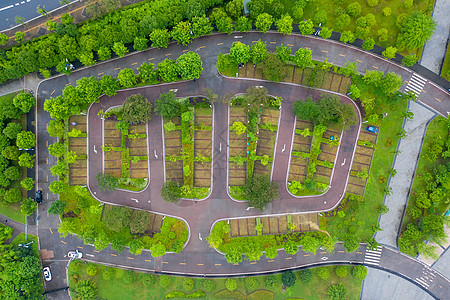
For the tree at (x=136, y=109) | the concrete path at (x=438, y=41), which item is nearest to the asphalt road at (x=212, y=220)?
the concrete path at (x=438, y=41)

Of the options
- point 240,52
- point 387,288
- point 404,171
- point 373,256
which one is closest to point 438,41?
point 404,171

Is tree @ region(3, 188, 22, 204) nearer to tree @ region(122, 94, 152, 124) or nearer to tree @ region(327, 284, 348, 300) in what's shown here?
tree @ region(122, 94, 152, 124)

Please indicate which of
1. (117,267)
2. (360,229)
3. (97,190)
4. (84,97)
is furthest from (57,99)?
(360,229)

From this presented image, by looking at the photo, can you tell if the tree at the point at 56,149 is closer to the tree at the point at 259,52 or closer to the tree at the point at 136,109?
the tree at the point at 136,109

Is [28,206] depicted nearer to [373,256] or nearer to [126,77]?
[126,77]

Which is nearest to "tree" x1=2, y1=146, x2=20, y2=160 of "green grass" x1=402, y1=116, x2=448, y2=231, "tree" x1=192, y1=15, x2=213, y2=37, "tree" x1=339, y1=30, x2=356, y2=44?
"tree" x1=192, y1=15, x2=213, y2=37
